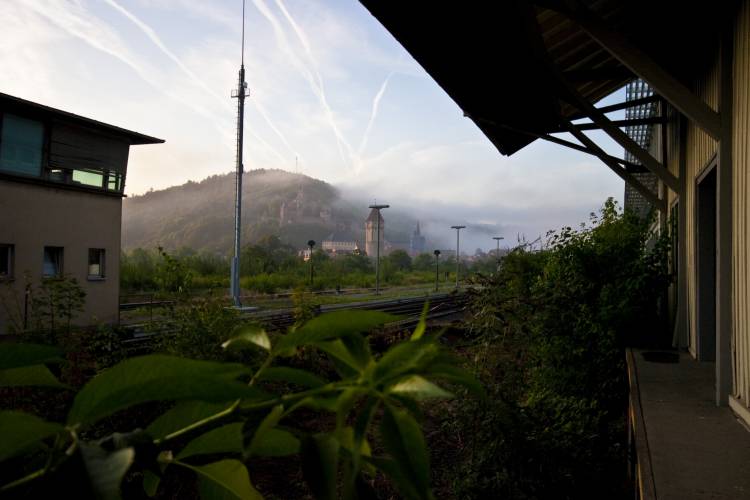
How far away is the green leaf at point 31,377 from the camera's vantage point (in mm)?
347

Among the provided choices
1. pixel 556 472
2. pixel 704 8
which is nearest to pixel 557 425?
pixel 556 472

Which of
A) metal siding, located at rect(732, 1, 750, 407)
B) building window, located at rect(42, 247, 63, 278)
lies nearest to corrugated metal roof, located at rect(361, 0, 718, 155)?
metal siding, located at rect(732, 1, 750, 407)

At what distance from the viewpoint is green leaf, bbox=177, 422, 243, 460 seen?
32 centimetres

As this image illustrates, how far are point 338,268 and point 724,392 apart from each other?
239 feet

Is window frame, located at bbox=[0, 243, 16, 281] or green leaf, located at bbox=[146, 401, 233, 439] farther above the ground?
window frame, located at bbox=[0, 243, 16, 281]

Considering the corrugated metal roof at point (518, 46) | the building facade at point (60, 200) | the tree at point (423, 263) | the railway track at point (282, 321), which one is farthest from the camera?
the tree at point (423, 263)

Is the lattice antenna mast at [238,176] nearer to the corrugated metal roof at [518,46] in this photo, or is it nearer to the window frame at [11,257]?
the window frame at [11,257]

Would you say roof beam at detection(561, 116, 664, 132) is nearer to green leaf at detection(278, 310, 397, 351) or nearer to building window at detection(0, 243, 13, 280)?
green leaf at detection(278, 310, 397, 351)

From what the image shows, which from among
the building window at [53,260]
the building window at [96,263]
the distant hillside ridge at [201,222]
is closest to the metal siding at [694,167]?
the building window at [53,260]

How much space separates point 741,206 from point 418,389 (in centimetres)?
438

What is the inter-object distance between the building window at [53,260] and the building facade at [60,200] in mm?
32

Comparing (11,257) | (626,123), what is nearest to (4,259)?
(11,257)

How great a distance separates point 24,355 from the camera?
324 millimetres

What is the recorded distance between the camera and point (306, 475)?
270mm
